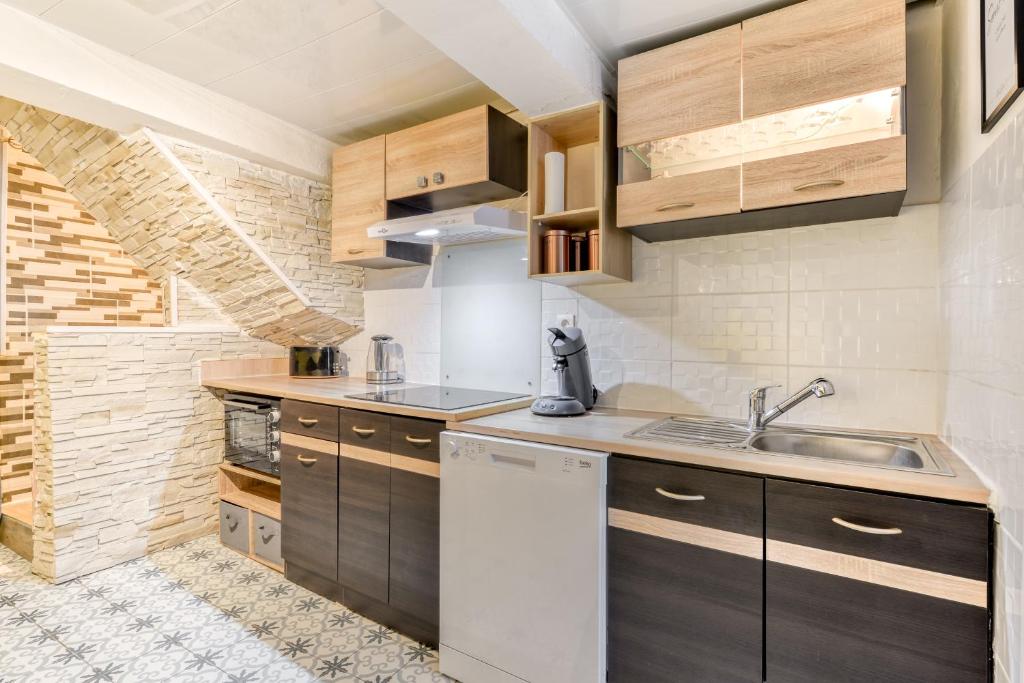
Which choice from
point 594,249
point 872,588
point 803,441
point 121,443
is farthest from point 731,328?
point 121,443

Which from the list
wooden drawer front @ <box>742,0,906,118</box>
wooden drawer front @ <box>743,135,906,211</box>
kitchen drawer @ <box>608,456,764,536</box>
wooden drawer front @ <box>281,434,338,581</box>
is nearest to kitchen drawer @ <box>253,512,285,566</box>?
wooden drawer front @ <box>281,434,338,581</box>

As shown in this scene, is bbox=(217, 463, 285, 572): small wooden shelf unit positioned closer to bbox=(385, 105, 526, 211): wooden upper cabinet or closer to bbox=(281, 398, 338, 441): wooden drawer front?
bbox=(281, 398, 338, 441): wooden drawer front

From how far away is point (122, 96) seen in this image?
6.82 ft

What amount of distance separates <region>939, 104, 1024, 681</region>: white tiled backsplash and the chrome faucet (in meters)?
0.33

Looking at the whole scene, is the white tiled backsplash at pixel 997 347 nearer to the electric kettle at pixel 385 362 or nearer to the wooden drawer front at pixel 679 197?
the wooden drawer front at pixel 679 197

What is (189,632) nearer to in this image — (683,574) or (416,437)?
(416,437)

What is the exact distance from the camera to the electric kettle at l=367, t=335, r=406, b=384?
2.88 m

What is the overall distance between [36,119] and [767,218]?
356cm

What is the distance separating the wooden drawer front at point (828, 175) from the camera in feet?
4.54

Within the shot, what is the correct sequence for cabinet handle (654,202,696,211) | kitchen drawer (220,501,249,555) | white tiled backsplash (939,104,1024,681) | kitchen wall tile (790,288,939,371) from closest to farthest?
Answer: white tiled backsplash (939,104,1024,681) < kitchen wall tile (790,288,939,371) < cabinet handle (654,202,696,211) < kitchen drawer (220,501,249,555)

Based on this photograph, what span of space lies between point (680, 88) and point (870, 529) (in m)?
1.43

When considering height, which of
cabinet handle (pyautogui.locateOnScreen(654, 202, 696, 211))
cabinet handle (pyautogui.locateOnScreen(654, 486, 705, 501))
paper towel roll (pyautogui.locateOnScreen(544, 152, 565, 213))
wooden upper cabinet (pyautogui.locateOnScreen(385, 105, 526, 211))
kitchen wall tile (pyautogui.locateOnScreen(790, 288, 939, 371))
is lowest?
cabinet handle (pyautogui.locateOnScreen(654, 486, 705, 501))

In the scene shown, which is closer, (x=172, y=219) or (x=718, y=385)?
(x=718, y=385)

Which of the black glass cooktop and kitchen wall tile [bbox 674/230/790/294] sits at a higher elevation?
kitchen wall tile [bbox 674/230/790/294]
